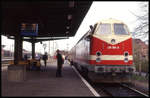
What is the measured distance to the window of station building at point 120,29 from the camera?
13.6m

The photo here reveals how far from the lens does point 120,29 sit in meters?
13.7

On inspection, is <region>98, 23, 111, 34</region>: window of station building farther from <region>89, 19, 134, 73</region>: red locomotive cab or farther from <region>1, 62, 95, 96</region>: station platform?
<region>1, 62, 95, 96</region>: station platform

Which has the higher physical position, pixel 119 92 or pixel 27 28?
pixel 27 28

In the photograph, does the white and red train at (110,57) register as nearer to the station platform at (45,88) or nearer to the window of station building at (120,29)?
the window of station building at (120,29)

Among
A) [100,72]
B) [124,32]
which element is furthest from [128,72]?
[124,32]

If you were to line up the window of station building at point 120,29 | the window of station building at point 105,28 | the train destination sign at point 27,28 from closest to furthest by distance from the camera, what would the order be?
the window of station building at point 105,28
the window of station building at point 120,29
the train destination sign at point 27,28

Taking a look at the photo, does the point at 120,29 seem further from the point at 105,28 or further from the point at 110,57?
the point at 110,57

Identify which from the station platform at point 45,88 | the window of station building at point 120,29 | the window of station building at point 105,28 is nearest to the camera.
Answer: the station platform at point 45,88

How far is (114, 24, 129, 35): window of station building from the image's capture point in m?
13.6

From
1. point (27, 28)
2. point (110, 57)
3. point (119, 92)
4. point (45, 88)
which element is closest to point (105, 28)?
point (110, 57)

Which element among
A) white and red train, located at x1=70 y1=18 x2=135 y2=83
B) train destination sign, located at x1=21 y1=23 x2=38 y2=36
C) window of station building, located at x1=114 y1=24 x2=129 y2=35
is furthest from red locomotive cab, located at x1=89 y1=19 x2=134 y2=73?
train destination sign, located at x1=21 y1=23 x2=38 y2=36

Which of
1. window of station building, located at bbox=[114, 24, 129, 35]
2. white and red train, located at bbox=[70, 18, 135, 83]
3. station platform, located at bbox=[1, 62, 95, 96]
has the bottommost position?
station platform, located at bbox=[1, 62, 95, 96]

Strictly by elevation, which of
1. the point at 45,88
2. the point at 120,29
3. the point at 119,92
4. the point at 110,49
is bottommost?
the point at 119,92

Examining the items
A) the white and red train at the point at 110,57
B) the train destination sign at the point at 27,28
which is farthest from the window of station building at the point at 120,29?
the train destination sign at the point at 27,28
